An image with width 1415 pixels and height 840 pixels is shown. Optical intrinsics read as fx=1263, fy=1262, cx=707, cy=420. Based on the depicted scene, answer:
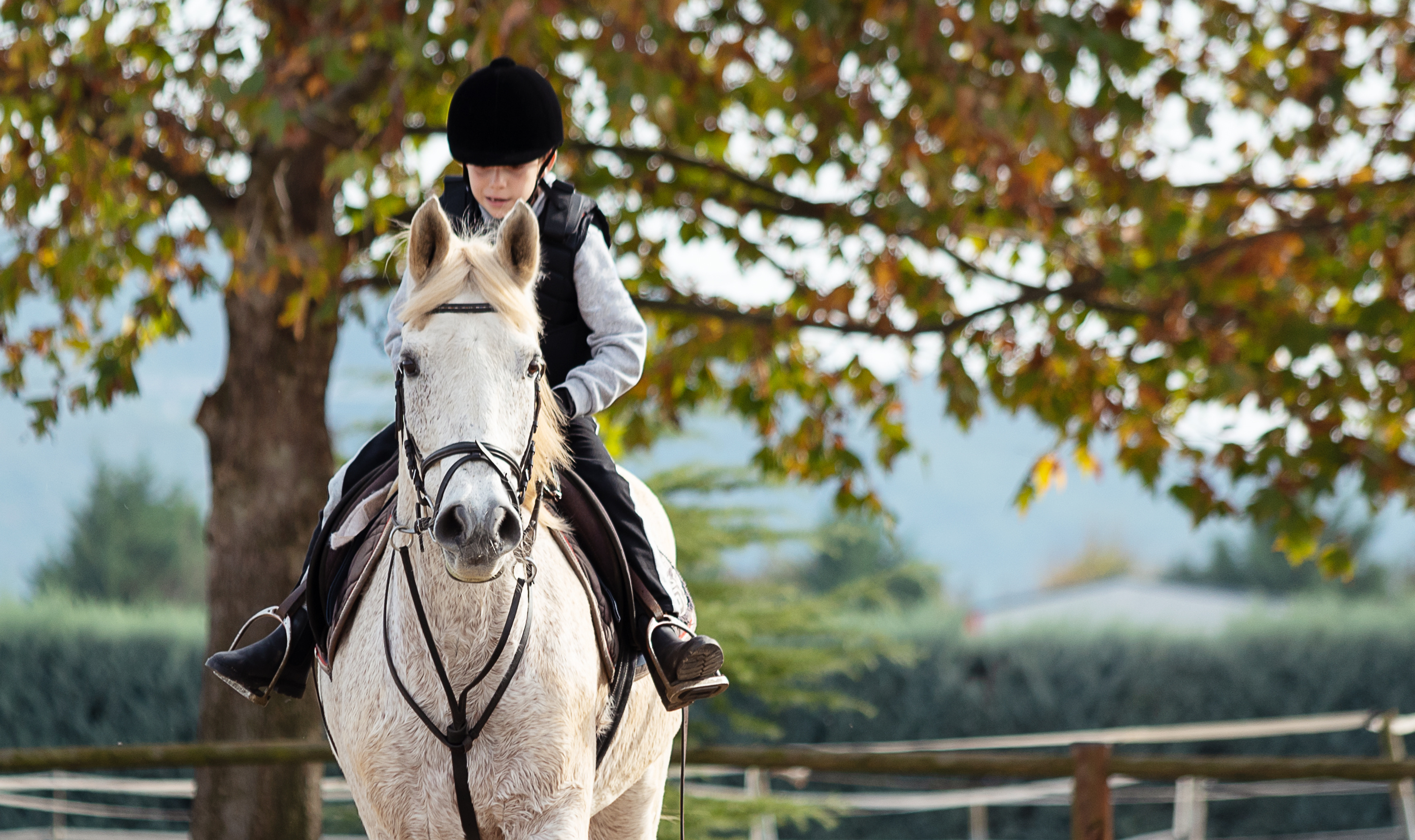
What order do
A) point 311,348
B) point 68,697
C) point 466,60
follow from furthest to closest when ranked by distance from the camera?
point 68,697 → point 311,348 → point 466,60

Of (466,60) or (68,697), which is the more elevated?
(466,60)

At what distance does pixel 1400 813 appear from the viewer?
10258mm

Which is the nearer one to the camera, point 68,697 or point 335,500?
point 335,500

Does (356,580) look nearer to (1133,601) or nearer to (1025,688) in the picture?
(1025,688)

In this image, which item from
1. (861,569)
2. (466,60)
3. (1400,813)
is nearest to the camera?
(466,60)

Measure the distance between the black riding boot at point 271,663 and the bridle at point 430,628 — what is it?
50cm

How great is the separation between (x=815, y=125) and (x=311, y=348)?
10.2 ft

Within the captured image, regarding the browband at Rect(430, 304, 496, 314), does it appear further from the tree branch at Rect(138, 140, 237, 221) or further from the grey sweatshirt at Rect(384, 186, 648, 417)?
the tree branch at Rect(138, 140, 237, 221)

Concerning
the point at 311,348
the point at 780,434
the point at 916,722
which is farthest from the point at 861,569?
the point at 311,348

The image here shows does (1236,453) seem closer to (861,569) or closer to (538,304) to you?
(538,304)

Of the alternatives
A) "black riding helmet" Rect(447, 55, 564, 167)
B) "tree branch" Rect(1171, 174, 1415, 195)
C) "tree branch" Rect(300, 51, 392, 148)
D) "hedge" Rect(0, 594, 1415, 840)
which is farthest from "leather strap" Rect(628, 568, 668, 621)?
"hedge" Rect(0, 594, 1415, 840)

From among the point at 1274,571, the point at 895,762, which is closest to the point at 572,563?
the point at 895,762

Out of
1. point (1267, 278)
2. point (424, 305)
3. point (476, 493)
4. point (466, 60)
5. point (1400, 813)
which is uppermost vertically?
point (466, 60)

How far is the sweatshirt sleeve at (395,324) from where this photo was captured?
286 centimetres
